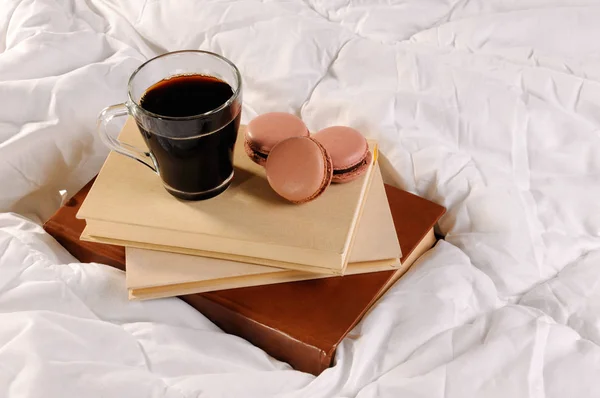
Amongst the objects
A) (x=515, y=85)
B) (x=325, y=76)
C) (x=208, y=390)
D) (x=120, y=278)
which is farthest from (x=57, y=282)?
(x=515, y=85)

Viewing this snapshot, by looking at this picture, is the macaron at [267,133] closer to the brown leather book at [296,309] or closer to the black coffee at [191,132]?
the black coffee at [191,132]

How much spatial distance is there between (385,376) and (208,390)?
0.14 metres

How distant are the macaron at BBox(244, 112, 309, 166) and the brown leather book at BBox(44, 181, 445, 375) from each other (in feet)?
0.43

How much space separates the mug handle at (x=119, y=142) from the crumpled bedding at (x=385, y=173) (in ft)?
0.36

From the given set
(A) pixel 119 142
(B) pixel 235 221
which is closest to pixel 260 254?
(B) pixel 235 221

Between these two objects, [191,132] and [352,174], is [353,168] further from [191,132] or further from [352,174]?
[191,132]

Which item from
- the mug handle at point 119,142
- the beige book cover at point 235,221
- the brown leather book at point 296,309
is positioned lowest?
the brown leather book at point 296,309

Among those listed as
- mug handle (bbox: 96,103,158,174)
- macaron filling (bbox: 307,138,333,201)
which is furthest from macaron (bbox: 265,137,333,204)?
mug handle (bbox: 96,103,158,174)

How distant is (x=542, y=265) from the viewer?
0.62 meters

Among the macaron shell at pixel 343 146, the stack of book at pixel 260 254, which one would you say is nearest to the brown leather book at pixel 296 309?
the stack of book at pixel 260 254

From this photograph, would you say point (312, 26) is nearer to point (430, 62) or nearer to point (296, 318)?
point (430, 62)

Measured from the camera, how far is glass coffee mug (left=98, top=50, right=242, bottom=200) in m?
0.53

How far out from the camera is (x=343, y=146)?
0.59 metres

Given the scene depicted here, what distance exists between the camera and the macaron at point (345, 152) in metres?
0.58
